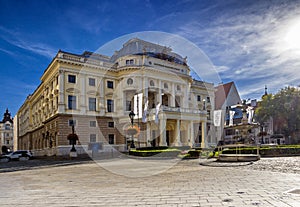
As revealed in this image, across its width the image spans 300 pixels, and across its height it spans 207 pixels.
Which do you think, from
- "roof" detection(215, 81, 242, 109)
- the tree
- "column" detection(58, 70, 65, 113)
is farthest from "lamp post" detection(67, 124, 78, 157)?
"roof" detection(215, 81, 242, 109)

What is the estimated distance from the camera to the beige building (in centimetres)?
3828

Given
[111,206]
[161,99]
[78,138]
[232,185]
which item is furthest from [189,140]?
[111,206]

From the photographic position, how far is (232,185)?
821 centimetres

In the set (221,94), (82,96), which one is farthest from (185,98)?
(221,94)

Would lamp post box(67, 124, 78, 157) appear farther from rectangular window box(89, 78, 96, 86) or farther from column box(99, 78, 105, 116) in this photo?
rectangular window box(89, 78, 96, 86)

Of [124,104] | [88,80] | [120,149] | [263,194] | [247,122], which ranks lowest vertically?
[120,149]

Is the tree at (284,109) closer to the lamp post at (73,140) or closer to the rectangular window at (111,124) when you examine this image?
the rectangular window at (111,124)

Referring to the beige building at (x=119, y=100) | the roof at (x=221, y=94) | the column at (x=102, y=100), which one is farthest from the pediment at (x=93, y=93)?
the roof at (x=221, y=94)

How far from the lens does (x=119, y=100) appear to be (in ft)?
141

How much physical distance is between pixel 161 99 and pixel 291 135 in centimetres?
2240

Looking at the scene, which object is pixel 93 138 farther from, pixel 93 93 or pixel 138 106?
pixel 138 106

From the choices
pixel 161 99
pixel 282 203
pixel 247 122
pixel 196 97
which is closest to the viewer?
pixel 282 203

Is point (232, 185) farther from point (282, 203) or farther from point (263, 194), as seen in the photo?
point (282, 203)

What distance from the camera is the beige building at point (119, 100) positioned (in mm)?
38281
